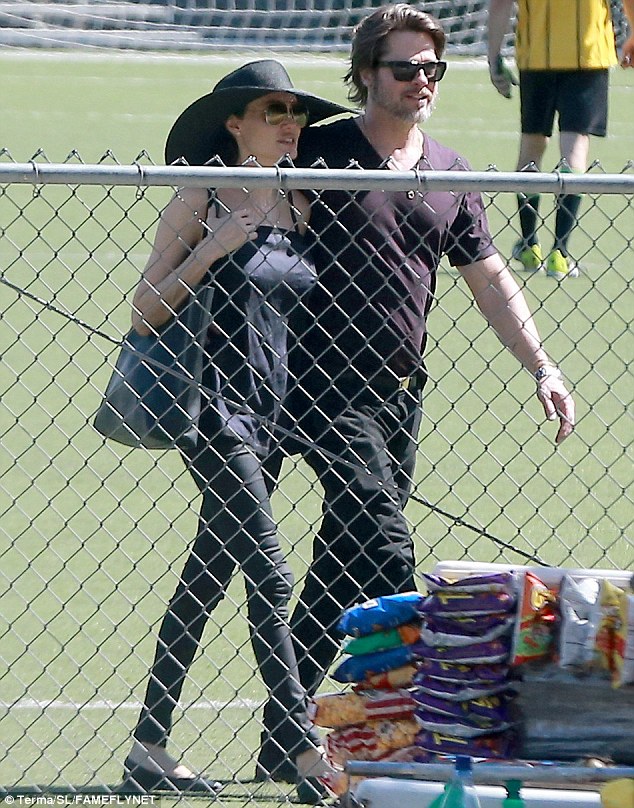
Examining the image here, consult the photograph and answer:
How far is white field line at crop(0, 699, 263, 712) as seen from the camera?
187 inches

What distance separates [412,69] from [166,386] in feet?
4.22

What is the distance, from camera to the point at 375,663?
3621 millimetres

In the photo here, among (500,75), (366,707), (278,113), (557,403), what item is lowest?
(366,707)

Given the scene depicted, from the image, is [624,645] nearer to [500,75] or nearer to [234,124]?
[234,124]

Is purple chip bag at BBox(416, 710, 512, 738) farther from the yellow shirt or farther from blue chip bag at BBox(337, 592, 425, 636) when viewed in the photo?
the yellow shirt

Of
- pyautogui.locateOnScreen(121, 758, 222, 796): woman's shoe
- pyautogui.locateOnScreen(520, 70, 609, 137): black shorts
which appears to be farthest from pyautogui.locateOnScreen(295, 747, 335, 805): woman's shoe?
pyautogui.locateOnScreen(520, 70, 609, 137): black shorts

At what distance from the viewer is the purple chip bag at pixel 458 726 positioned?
3.42 meters

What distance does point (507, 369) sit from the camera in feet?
26.1

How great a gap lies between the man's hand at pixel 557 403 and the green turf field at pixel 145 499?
0.19m

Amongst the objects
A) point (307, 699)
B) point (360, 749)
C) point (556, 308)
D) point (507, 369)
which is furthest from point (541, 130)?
point (360, 749)

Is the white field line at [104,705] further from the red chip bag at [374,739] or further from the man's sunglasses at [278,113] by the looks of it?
the man's sunglasses at [278,113]

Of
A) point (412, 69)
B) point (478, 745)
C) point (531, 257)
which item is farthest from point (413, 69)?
point (531, 257)

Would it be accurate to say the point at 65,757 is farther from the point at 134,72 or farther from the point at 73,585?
the point at 134,72

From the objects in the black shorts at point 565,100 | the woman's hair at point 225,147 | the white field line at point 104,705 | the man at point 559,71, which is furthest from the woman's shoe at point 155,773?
the black shorts at point 565,100
